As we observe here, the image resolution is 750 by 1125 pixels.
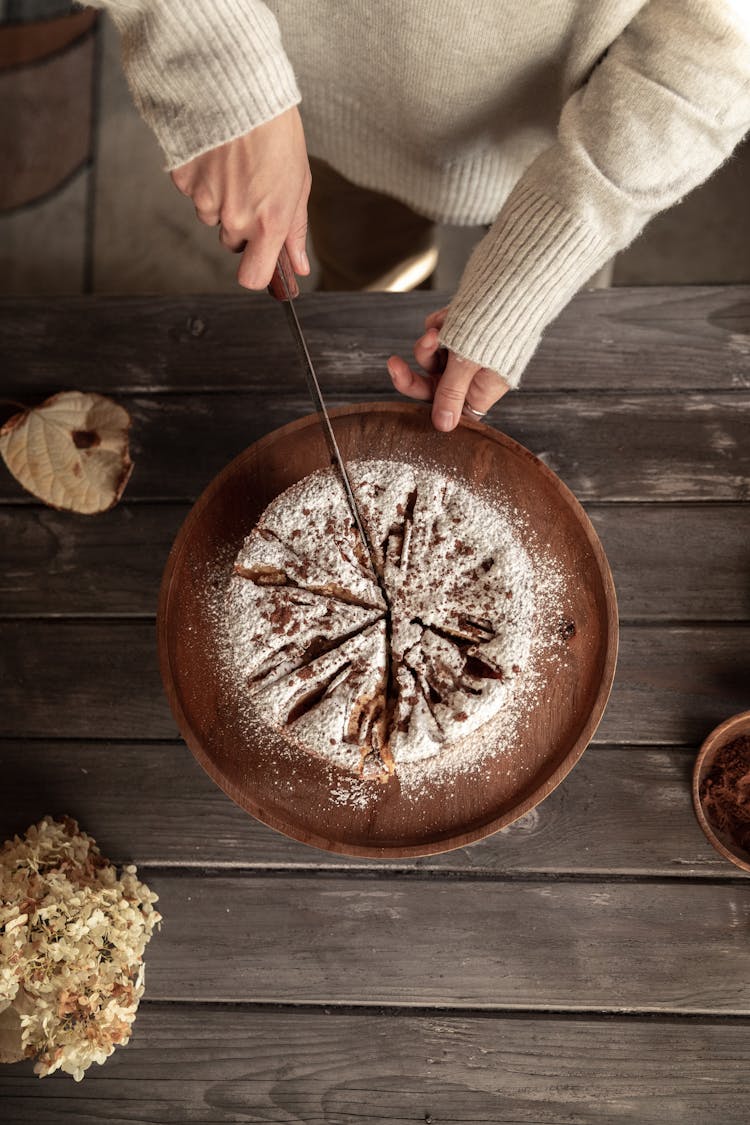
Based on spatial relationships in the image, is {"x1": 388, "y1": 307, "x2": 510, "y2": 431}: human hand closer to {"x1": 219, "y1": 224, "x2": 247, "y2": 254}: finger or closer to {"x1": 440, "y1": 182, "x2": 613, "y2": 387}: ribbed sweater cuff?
{"x1": 440, "y1": 182, "x2": 613, "y2": 387}: ribbed sweater cuff

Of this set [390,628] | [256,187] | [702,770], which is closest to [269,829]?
[390,628]

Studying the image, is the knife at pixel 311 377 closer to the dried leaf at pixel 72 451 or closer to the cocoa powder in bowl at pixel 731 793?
the dried leaf at pixel 72 451

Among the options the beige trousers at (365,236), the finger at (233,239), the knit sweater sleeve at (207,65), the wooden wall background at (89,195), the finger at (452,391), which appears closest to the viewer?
the knit sweater sleeve at (207,65)

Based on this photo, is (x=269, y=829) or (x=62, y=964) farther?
(x=269, y=829)

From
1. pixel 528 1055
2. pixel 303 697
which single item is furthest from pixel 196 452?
pixel 528 1055

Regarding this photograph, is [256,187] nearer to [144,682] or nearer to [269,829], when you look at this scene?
[144,682]

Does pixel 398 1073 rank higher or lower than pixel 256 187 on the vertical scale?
lower

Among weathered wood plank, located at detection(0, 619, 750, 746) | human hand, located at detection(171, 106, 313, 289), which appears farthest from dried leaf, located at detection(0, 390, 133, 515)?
human hand, located at detection(171, 106, 313, 289)

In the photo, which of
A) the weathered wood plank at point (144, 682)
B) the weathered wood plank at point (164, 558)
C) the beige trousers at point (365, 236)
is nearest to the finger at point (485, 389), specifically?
the weathered wood plank at point (164, 558)
